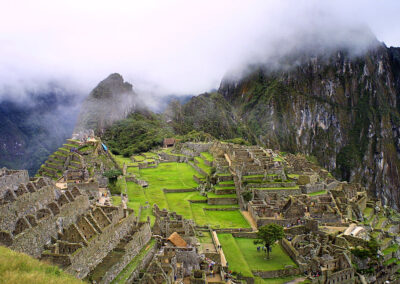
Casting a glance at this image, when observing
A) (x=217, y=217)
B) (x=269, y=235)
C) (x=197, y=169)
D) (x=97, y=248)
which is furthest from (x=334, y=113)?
(x=97, y=248)

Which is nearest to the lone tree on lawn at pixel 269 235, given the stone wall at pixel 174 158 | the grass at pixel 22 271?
the grass at pixel 22 271

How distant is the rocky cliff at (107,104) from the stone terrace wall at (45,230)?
202 feet

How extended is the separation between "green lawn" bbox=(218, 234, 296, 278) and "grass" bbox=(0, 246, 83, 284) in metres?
14.9

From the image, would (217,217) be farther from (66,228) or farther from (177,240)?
(66,228)

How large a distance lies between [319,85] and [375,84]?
29.3 meters

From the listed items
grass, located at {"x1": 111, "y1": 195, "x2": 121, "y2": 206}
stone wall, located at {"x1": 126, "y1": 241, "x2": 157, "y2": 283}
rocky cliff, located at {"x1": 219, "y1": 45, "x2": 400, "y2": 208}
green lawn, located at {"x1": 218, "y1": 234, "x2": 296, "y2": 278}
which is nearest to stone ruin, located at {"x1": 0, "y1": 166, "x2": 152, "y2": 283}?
stone wall, located at {"x1": 126, "y1": 241, "x2": 157, "y2": 283}

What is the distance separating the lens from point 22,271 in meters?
11.1

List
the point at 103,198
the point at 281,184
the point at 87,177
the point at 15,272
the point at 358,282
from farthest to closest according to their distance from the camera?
the point at 281,184, the point at 87,177, the point at 103,198, the point at 358,282, the point at 15,272

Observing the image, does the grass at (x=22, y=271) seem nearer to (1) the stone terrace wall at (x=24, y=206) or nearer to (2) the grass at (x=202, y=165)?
(1) the stone terrace wall at (x=24, y=206)

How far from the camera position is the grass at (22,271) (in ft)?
33.8

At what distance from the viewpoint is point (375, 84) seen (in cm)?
18200

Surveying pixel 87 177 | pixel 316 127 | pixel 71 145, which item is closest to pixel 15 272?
pixel 87 177

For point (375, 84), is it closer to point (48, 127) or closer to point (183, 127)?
point (183, 127)

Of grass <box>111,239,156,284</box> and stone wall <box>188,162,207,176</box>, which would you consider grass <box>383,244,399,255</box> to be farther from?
stone wall <box>188,162,207,176</box>
